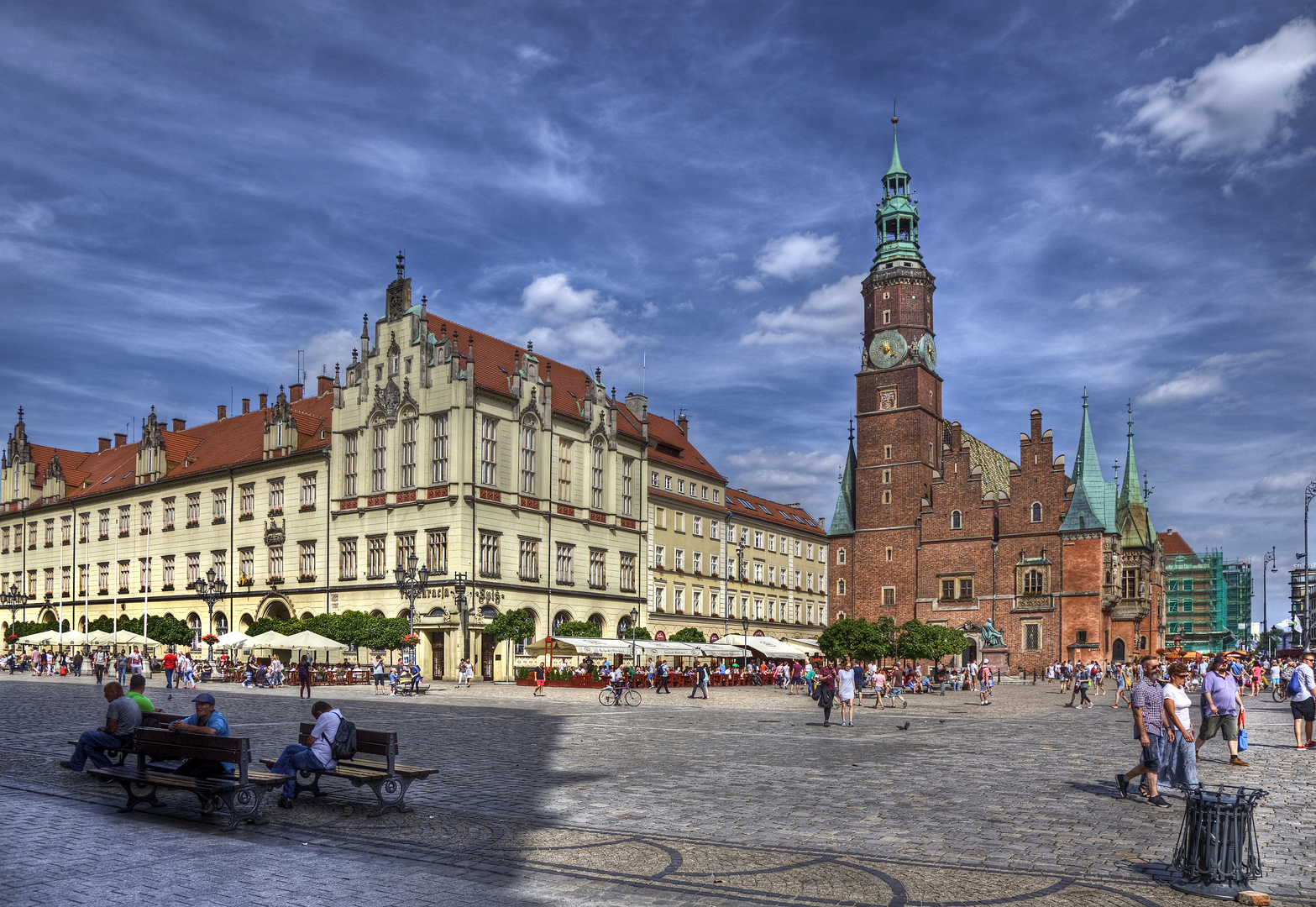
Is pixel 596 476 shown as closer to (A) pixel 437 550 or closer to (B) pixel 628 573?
(B) pixel 628 573

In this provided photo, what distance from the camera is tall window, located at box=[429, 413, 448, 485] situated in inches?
2269

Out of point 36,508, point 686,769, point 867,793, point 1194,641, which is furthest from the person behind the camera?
point 1194,641

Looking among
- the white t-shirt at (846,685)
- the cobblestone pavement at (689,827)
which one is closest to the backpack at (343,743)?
the cobblestone pavement at (689,827)

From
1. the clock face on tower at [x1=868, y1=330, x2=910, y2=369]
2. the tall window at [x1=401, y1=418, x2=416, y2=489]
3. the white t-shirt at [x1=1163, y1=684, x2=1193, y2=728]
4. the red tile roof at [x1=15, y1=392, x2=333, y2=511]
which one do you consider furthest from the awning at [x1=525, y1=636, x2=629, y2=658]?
the clock face on tower at [x1=868, y1=330, x2=910, y2=369]

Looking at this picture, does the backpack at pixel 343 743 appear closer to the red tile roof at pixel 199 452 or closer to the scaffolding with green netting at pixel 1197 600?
the red tile roof at pixel 199 452

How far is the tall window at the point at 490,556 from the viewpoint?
187 ft

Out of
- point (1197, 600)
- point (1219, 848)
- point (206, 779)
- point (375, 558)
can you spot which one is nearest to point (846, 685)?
point (206, 779)

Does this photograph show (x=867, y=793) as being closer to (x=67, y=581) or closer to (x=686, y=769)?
(x=686, y=769)

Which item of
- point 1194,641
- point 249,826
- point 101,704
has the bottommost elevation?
point 1194,641

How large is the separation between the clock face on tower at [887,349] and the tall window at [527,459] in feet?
140

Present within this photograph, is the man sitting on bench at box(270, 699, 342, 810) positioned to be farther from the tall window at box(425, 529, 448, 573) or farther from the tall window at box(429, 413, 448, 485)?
the tall window at box(429, 413, 448, 485)

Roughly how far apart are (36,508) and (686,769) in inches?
3160

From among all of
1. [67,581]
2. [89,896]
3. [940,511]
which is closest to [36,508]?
[67,581]

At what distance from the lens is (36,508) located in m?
83.0
